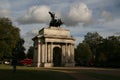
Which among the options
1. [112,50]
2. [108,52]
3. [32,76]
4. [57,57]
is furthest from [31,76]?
[108,52]

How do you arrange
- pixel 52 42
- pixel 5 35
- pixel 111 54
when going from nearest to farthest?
pixel 52 42
pixel 5 35
pixel 111 54

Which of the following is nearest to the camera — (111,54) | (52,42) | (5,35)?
(52,42)

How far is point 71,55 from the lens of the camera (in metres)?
79.6

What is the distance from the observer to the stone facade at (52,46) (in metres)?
75.9

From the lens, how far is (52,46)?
77000mm

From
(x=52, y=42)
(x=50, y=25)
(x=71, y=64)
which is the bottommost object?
(x=71, y=64)

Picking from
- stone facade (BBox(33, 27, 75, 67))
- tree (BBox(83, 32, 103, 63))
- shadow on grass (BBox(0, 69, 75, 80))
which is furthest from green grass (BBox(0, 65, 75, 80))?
tree (BBox(83, 32, 103, 63))

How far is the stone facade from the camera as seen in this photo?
75938mm

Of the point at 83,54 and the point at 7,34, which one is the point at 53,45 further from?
the point at 83,54

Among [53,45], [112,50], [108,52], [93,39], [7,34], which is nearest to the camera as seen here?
[53,45]

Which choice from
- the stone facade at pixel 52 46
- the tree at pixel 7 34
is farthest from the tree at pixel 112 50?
the tree at pixel 7 34

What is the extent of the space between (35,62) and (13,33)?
434 inches

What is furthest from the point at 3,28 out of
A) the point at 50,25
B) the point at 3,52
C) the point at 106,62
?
the point at 106,62

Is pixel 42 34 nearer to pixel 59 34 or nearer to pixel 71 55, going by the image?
pixel 59 34
